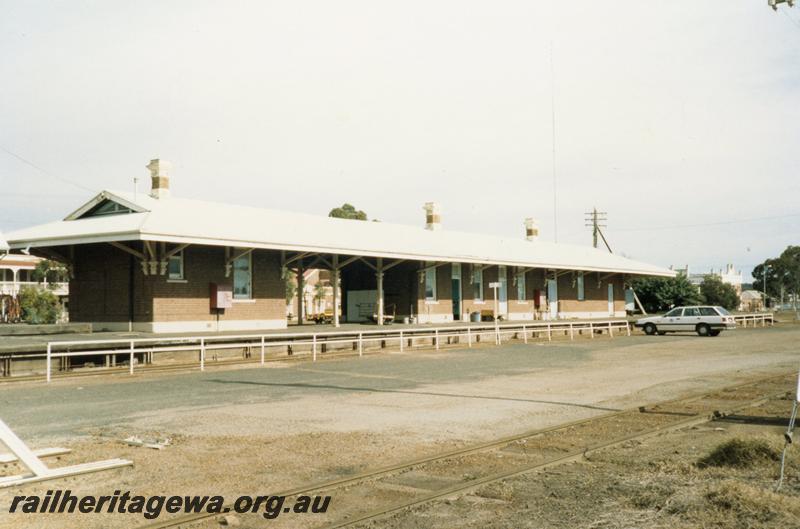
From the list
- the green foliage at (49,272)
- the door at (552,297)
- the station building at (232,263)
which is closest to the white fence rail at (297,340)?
the station building at (232,263)

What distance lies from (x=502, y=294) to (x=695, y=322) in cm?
1010

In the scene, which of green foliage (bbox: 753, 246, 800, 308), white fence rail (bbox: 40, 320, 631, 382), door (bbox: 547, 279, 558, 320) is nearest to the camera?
white fence rail (bbox: 40, 320, 631, 382)

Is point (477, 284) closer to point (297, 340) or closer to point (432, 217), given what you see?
point (432, 217)

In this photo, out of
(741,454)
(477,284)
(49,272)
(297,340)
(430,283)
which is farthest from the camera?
(49,272)

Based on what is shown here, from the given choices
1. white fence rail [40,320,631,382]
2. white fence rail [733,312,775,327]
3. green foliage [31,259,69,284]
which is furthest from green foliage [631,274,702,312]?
green foliage [31,259,69,284]

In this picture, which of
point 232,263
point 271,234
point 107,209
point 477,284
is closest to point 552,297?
point 477,284

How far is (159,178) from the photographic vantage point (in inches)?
1128

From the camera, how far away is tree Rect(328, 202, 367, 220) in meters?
73.4

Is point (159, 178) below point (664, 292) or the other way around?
the other way around

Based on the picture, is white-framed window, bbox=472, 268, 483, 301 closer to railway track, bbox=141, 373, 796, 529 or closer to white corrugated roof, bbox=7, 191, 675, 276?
white corrugated roof, bbox=7, 191, 675, 276

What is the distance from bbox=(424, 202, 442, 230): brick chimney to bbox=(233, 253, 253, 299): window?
1661cm

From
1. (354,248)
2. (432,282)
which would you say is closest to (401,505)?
(354,248)

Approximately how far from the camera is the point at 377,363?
71.4 ft

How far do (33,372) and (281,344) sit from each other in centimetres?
711
